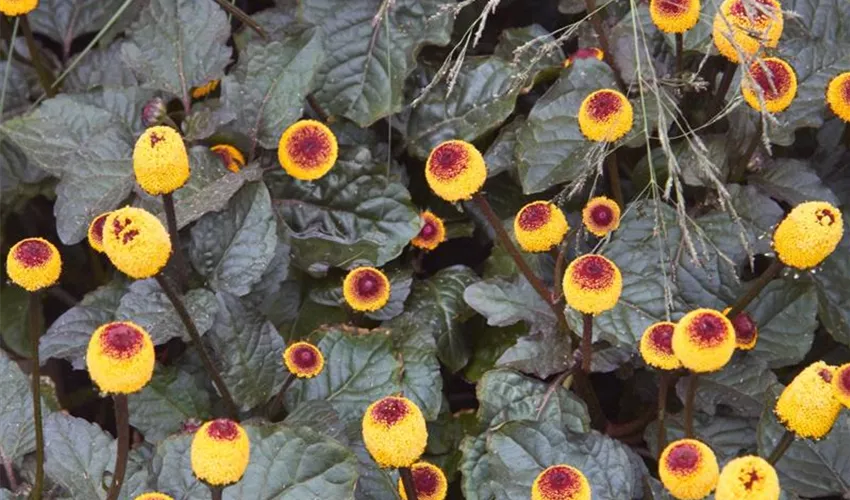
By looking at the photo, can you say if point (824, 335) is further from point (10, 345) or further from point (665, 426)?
point (10, 345)

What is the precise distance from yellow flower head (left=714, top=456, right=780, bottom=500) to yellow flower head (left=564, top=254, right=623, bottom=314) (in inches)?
9.9

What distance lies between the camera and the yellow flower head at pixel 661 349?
1107 millimetres

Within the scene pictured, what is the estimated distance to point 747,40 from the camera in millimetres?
1301

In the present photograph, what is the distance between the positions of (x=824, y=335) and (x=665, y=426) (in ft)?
1.36

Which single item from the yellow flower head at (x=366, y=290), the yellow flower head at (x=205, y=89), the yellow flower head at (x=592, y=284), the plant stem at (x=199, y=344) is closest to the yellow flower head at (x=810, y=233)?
the yellow flower head at (x=592, y=284)

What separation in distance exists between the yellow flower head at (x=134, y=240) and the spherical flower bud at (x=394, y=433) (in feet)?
0.83

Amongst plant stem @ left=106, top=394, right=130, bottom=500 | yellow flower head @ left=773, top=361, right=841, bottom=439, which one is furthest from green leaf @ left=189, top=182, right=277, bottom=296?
yellow flower head @ left=773, top=361, right=841, bottom=439

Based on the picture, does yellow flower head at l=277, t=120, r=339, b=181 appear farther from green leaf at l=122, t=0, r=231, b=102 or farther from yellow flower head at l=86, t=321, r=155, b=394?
yellow flower head at l=86, t=321, r=155, b=394

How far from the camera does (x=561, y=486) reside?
→ 1018 millimetres

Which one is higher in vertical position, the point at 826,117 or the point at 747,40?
the point at 747,40

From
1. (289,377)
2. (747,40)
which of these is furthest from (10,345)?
(747,40)

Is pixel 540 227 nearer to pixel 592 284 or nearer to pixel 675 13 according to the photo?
pixel 592 284

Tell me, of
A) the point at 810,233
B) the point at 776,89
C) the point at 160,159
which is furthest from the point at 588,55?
the point at 160,159

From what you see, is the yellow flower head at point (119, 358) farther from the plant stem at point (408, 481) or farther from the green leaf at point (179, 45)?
the green leaf at point (179, 45)
